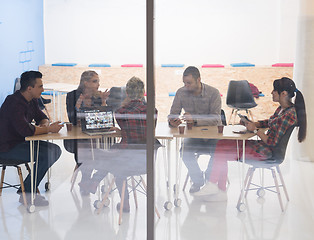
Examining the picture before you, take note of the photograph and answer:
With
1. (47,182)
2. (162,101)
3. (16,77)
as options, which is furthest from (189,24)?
(47,182)

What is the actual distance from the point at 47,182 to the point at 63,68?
2.98 feet

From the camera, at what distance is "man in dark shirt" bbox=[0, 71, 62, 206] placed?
3555 millimetres

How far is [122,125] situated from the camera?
357 centimetres

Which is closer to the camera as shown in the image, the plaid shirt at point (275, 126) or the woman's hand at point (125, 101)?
the plaid shirt at point (275, 126)

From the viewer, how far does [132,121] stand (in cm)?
355

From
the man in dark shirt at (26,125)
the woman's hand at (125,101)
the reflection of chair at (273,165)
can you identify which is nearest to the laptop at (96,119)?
the woman's hand at (125,101)

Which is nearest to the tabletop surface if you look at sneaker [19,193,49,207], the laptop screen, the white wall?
the white wall

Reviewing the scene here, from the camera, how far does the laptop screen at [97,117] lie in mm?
3566

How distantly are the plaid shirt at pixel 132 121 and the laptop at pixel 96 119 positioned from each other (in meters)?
0.07

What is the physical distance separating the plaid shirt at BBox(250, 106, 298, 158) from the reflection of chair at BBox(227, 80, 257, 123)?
0.16 meters

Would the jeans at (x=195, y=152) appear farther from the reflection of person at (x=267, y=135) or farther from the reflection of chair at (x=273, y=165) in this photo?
the reflection of chair at (x=273, y=165)

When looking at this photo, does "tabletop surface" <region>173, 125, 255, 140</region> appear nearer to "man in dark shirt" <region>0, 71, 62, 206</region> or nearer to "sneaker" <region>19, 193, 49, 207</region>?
"man in dark shirt" <region>0, 71, 62, 206</region>

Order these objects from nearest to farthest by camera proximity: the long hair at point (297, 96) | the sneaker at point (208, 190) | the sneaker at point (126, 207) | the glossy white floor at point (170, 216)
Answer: the long hair at point (297, 96) → the glossy white floor at point (170, 216) → the sneaker at point (208, 190) → the sneaker at point (126, 207)

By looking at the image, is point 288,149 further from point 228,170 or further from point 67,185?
point 67,185
